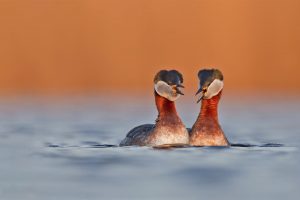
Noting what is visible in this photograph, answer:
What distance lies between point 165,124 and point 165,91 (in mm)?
498

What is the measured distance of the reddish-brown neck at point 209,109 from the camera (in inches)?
535

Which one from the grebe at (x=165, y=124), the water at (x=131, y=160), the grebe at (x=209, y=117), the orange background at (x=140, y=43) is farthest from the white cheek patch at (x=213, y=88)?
the orange background at (x=140, y=43)

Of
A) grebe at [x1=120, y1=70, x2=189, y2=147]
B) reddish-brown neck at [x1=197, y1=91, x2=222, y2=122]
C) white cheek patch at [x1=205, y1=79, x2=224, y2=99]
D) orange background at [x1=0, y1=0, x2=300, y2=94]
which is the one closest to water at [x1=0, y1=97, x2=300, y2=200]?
grebe at [x1=120, y1=70, x2=189, y2=147]

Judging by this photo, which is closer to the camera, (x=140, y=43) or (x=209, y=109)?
(x=209, y=109)

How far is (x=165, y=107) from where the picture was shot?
13.7 meters

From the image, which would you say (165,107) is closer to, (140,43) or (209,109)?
(209,109)

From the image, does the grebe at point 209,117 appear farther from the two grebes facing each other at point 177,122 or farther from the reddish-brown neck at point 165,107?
the reddish-brown neck at point 165,107

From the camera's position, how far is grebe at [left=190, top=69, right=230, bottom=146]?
44.1 ft

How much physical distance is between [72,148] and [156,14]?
13.4 meters

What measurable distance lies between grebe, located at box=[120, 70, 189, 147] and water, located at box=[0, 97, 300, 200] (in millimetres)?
174

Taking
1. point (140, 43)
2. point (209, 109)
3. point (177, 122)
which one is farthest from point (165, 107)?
point (140, 43)

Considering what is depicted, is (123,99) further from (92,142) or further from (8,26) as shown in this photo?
(92,142)

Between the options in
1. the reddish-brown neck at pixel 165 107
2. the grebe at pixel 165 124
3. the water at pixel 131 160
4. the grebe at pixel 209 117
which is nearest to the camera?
the water at pixel 131 160

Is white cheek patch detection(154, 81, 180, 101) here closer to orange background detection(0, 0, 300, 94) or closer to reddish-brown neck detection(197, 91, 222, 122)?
reddish-brown neck detection(197, 91, 222, 122)
